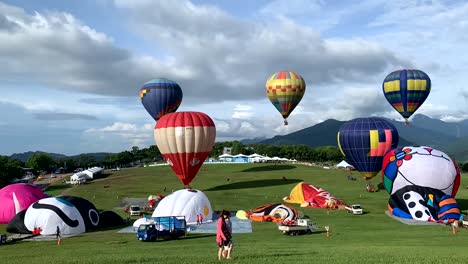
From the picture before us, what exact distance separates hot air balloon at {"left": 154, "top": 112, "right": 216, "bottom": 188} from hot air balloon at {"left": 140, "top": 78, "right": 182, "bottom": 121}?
26.3 meters

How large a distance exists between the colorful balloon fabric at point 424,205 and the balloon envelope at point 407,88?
3001 cm

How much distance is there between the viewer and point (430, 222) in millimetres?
35969

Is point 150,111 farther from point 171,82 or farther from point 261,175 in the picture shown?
point 261,175

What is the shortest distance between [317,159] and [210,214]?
471ft

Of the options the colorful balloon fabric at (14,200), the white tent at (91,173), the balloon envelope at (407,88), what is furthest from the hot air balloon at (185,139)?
the white tent at (91,173)

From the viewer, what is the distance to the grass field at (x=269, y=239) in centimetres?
1678

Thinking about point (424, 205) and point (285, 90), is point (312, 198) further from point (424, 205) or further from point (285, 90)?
point (285, 90)

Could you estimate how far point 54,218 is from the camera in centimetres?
3341

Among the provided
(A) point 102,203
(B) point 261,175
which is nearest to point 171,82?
(B) point 261,175

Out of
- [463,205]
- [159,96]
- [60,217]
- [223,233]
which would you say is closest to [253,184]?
[159,96]

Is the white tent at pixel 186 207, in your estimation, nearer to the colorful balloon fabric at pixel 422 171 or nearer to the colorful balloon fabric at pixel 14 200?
the colorful balloon fabric at pixel 14 200

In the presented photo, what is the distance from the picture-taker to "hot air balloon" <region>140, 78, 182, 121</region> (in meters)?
78.4

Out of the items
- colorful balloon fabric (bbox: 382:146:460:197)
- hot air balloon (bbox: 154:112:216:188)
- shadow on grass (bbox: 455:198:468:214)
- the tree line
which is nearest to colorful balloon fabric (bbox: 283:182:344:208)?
colorful balloon fabric (bbox: 382:146:460:197)

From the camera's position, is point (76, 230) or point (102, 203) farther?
point (102, 203)
